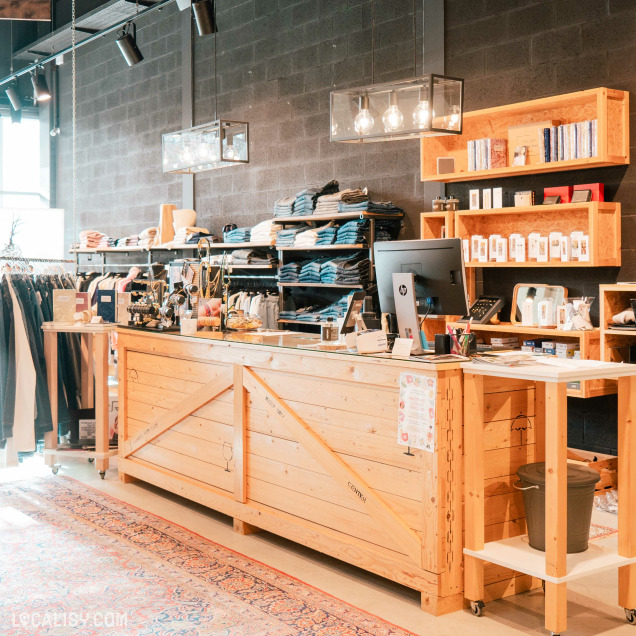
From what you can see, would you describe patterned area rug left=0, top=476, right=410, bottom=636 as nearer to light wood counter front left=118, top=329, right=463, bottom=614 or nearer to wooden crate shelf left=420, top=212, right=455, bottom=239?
light wood counter front left=118, top=329, right=463, bottom=614

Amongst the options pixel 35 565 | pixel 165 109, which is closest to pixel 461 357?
pixel 35 565

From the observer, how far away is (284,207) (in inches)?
288

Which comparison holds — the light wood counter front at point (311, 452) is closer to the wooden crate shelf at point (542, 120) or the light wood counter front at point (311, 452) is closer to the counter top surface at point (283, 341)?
the counter top surface at point (283, 341)

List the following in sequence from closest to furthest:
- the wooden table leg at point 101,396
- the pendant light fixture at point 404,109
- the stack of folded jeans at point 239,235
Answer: the pendant light fixture at point 404,109 → the wooden table leg at point 101,396 → the stack of folded jeans at point 239,235

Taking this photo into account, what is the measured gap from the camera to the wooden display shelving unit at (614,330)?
486 centimetres

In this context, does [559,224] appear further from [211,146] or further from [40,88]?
[40,88]

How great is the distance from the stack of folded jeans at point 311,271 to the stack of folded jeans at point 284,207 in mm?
526

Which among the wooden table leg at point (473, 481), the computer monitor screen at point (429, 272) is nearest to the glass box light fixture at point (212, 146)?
the computer monitor screen at point (429, 272)

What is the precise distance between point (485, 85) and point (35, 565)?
171 inches

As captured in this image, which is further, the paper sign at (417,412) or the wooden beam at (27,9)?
the wooden beam at (27,9)

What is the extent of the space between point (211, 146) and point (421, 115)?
215 centimetres

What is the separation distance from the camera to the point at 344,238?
657 cm

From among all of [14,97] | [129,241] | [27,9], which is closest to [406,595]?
[27,9]

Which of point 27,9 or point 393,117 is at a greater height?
point 27,9
